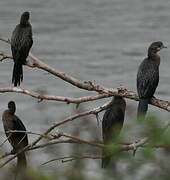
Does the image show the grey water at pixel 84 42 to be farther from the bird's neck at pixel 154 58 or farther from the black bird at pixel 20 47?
the bird's neck at pixel 154 58

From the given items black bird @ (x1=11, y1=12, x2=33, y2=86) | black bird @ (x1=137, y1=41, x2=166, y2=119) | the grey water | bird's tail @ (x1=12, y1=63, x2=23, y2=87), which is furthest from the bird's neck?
the grey water

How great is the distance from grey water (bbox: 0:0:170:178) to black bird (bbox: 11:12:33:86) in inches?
296

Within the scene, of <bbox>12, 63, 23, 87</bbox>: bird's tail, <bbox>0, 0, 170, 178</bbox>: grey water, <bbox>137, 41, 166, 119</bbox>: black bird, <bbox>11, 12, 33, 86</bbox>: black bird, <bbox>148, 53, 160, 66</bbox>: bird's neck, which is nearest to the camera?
<bbox>137, 41, 166, 119</bbox>: black bird

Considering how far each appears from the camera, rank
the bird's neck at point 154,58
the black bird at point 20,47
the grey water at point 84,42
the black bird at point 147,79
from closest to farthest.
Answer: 1. the black bird at point 147,79
2. the bird's neck at point 154,58
3. the black bird at point 20,47
4. the grey water at point 84,42

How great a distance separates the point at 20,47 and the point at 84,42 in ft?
65.5

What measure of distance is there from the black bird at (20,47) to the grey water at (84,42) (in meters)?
7.51

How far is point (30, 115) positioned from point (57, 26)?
1176cm

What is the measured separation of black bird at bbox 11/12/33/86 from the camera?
8.03 meters

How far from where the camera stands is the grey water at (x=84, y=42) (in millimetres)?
20734

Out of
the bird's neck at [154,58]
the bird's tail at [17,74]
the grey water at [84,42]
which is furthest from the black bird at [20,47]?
the grey water at [84,42]

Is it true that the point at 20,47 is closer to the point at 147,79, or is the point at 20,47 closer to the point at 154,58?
the point at 154,58

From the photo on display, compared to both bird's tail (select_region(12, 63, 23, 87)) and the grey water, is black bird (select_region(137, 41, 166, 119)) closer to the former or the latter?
bird's tail (select_region(12, 63, 23, 87))

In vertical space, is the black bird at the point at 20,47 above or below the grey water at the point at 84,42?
above

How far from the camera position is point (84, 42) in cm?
2806
